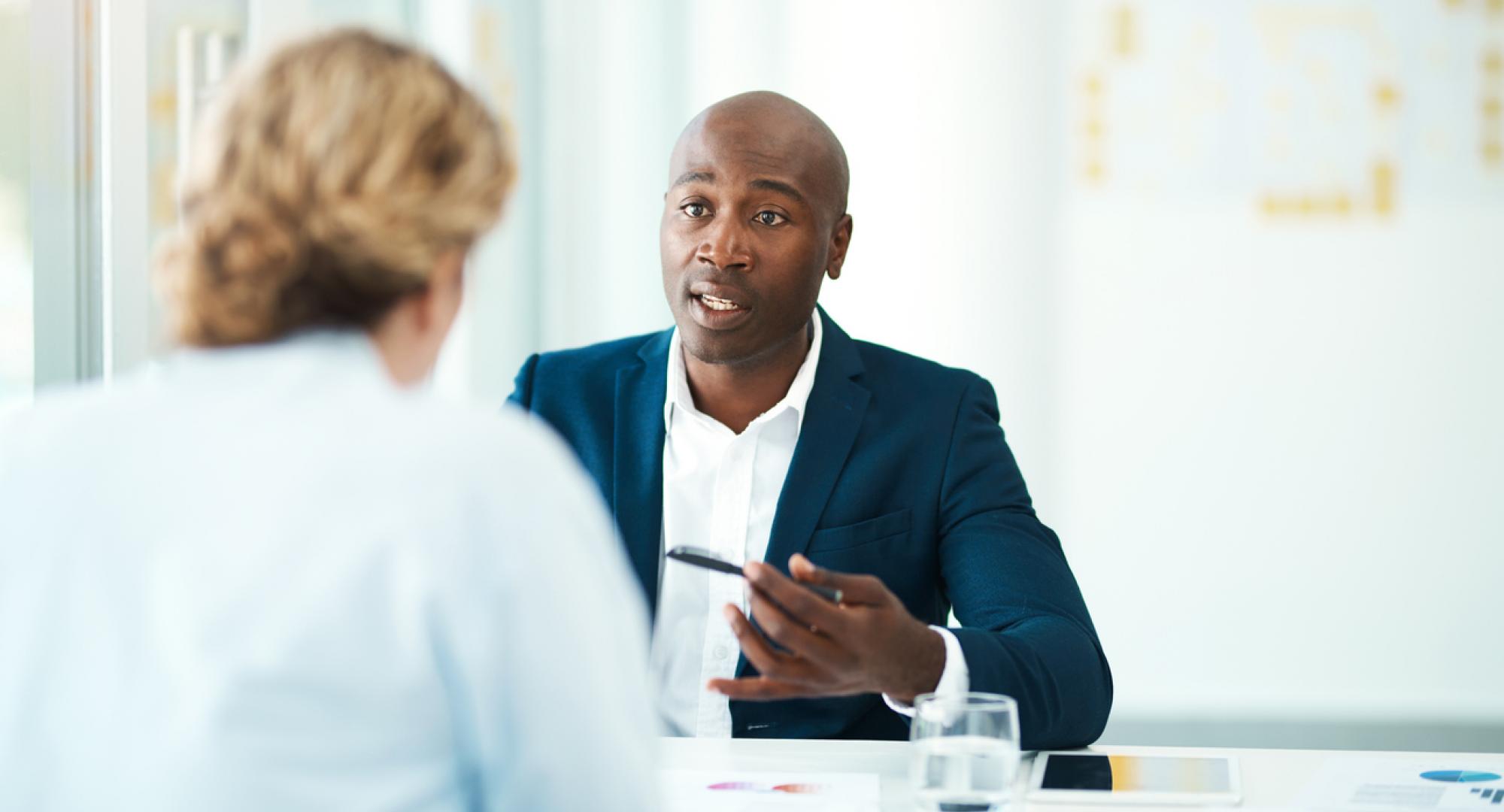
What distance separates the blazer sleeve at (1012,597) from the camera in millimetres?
1654

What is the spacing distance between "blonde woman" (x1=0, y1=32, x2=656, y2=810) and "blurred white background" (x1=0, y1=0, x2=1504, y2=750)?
3046mm

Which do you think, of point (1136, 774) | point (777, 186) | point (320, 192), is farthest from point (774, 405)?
point (320, 192)

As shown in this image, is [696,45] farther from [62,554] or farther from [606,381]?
[62,554]

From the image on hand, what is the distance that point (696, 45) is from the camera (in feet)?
14.0

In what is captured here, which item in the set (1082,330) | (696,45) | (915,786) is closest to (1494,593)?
(1082,330)

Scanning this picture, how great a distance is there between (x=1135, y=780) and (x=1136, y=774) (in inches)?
1.1

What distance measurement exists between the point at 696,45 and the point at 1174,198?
58.2 inches

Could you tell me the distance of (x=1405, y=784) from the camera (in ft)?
4.78

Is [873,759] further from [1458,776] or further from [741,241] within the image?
[741,241]

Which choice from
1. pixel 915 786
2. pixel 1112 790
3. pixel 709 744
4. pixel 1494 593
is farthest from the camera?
pixel 1494 593

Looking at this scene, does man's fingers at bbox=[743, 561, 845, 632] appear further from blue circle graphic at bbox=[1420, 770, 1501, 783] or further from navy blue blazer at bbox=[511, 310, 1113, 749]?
blue circle graphic at bbox=[1420, 770, 1501, 783]

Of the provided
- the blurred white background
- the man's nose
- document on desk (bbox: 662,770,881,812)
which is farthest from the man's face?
the blurred white background

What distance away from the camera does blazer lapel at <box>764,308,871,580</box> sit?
6.52 ft

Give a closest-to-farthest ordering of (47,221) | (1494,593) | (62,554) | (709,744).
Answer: (62,554) → (709,744) → (47,221) → (1494,593)
